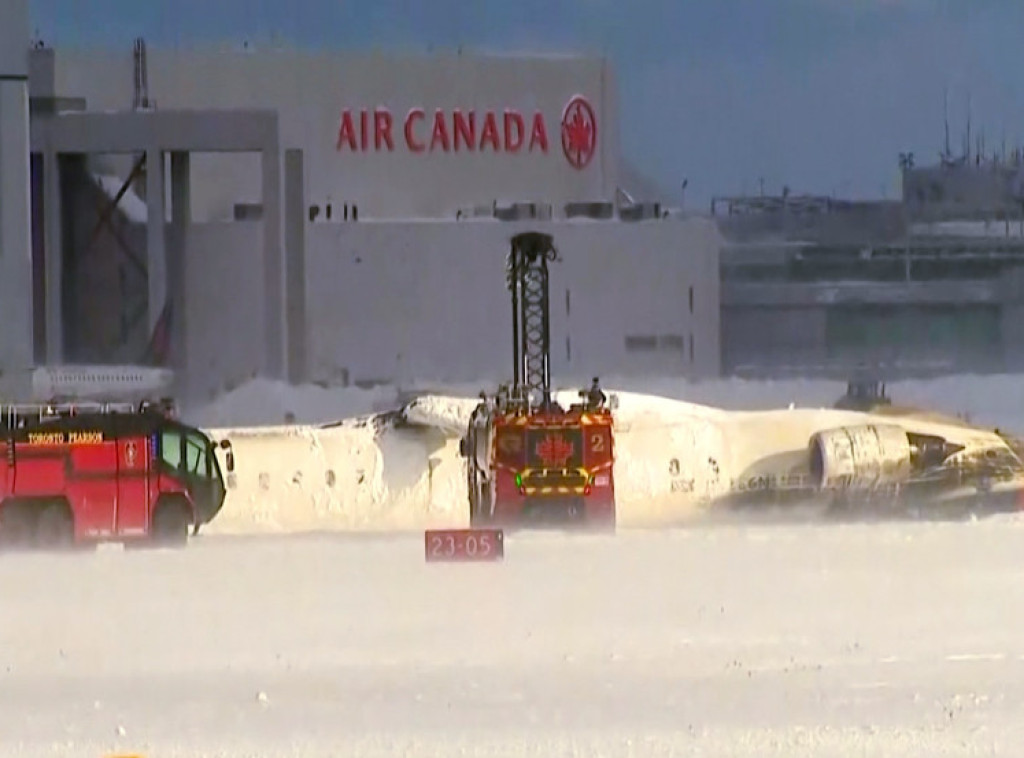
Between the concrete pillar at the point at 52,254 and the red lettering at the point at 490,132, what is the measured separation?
32.3ft

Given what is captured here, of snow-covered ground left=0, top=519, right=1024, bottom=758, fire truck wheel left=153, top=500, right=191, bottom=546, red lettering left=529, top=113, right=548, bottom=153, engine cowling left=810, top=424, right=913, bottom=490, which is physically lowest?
snow-covered ground left=0, top=519, right=1024, bottom=758

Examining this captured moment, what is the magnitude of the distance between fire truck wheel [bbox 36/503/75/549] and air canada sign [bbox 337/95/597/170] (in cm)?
2326

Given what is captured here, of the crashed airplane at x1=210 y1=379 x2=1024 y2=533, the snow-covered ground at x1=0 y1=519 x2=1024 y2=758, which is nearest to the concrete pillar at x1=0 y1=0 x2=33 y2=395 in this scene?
the crashed airplane at x1=210 y1=379 x2=1024 y2=533

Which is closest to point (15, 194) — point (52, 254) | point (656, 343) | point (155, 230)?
point (52, 254)

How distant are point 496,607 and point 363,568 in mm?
2854

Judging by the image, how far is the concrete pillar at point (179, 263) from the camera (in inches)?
1490

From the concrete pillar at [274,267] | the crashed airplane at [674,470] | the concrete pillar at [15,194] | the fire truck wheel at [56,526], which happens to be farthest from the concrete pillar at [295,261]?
the fire truck wheel at [56,526]

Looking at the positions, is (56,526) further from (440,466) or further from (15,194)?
(15,194)

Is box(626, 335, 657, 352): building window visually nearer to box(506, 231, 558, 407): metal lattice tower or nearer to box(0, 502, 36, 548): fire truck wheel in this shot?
box(506, 231, 558, 407): metal lattice tower

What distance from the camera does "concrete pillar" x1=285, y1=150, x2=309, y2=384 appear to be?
123 feet

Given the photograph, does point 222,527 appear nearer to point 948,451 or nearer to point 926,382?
point 948,451

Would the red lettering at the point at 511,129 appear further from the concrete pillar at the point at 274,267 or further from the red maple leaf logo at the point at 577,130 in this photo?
the concrete pillar at the point at 274,267

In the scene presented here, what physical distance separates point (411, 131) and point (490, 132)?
1793mm

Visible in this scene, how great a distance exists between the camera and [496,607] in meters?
15.5
